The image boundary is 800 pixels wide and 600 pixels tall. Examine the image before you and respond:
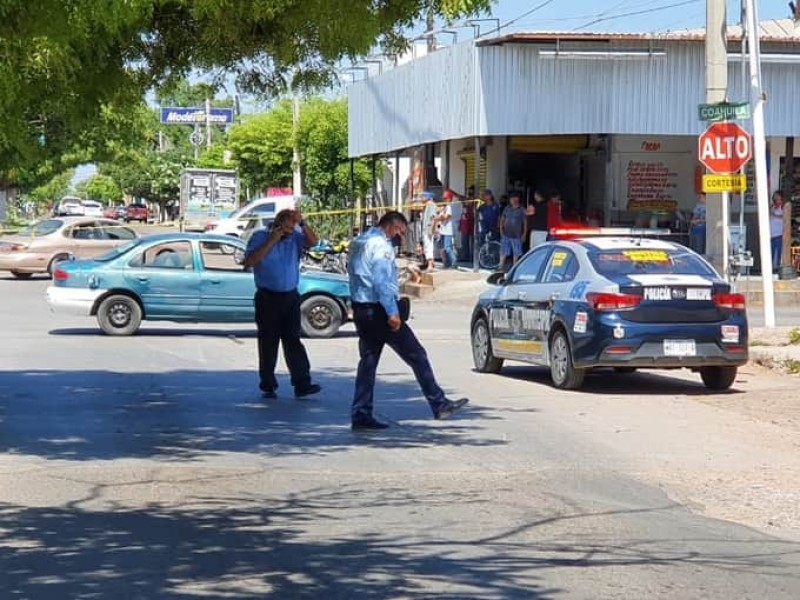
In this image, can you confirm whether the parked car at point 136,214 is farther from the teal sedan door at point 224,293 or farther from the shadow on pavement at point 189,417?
the shadow on pavement at point 189,417

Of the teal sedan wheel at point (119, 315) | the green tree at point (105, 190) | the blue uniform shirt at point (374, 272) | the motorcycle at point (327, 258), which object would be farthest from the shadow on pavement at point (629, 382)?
the green tree at point (105, 190)

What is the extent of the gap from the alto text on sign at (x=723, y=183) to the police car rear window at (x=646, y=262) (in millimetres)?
4058

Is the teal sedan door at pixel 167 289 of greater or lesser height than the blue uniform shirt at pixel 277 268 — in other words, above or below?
below

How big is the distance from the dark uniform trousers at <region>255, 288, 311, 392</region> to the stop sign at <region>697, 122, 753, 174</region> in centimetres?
731

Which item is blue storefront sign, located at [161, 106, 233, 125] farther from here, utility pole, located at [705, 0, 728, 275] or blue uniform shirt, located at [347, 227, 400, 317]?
blue uniform shirt, located at [347, 227, 400, 317]

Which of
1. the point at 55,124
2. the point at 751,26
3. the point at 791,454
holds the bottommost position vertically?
the point at 791,454

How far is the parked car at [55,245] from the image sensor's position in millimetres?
38250

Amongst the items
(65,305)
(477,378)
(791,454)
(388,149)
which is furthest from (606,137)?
(791,454)

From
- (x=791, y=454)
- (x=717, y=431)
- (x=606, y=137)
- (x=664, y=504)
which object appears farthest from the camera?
(x=606, y=137)

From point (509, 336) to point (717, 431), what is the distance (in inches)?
166

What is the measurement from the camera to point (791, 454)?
11.5 meters

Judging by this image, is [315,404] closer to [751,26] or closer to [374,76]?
[751,26]

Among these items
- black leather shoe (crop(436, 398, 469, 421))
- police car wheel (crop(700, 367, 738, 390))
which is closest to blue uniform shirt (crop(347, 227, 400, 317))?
black leather shoe (crop(436, 398, 469, 421))

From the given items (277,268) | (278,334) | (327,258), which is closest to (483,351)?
Result: (278,334)
